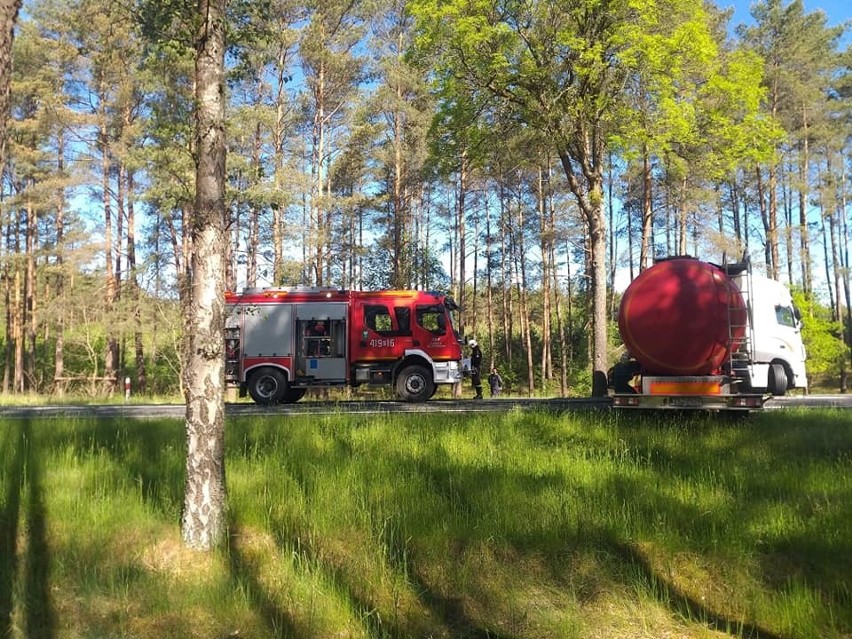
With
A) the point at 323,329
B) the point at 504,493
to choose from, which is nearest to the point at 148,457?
the point at 504,493

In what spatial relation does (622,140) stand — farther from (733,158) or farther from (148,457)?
(148,457)

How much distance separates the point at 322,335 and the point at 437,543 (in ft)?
38.5

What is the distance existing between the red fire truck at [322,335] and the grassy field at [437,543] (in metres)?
8.62

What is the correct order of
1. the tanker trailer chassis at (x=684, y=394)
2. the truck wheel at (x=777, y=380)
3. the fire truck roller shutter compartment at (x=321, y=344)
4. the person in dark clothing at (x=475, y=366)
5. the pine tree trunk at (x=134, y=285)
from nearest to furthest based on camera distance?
the tanker trailer chassis at (x=684, y=394) < the truck wheel at (x=777, y=380) < the fire truck roller shutter compartment at (x=321, y=344) < the person in dark clothing at (x=475, y=366) < the pine tree trunk at (x=134, y=285)

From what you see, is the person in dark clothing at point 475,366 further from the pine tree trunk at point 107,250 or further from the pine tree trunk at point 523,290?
the pine tree trunk at point 523,290

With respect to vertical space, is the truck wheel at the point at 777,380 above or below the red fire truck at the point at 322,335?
below

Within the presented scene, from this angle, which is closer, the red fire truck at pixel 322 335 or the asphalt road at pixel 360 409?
the asphalt road at pixel 360 409

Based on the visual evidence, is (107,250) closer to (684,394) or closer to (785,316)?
(684,394)

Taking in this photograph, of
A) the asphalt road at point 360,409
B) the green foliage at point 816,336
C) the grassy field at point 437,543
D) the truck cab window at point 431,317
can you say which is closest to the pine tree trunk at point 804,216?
the green foliage at point 816,336

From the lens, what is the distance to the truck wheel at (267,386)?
1622 cm

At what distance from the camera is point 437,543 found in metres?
5.09

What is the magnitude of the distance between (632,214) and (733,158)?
26.4 m

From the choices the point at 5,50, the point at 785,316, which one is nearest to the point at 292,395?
the point at 5,50

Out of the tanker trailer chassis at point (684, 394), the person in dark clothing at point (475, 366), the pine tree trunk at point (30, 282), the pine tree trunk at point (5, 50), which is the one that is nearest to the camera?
the pine tree trunk at point (5, 50)
